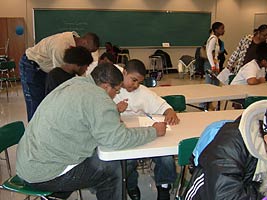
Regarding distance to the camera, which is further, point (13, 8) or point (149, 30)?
point (149, 30)

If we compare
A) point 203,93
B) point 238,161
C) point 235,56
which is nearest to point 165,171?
point 203,93

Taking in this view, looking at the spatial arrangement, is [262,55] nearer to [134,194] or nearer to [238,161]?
[134,194]

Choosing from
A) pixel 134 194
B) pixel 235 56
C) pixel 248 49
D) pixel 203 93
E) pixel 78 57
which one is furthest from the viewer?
pixel 235 56

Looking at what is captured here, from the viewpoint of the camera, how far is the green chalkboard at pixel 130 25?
10469mm

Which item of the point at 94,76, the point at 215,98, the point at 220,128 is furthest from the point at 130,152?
the point at 215,98

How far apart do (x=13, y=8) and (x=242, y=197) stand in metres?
9.86

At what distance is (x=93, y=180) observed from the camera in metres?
2.31

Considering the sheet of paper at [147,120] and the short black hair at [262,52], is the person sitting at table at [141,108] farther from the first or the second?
the short black hair at [262,52]

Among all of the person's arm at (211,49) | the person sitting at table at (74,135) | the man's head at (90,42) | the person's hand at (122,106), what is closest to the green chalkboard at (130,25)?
the person's arm at (211,49)

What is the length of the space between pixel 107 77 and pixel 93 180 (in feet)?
2.11

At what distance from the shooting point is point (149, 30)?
38.5ft

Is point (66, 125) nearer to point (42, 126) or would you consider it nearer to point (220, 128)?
point (42, 126)

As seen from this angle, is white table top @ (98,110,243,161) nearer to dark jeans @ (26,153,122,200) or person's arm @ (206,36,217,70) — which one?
dark jeans @ (26,153,122,200)

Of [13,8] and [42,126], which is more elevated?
[13,8]
